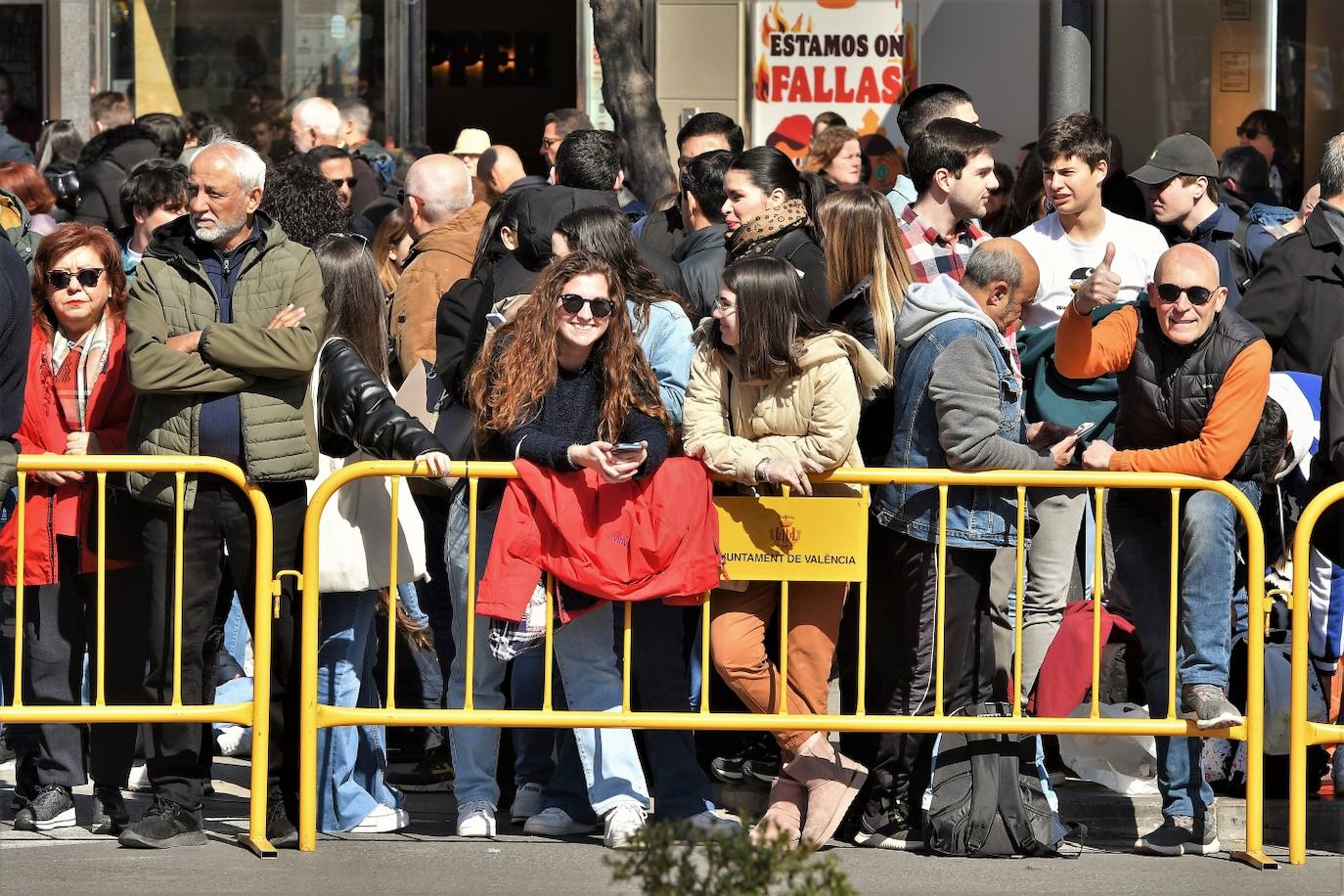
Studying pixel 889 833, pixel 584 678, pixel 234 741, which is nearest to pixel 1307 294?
pixel 889 833

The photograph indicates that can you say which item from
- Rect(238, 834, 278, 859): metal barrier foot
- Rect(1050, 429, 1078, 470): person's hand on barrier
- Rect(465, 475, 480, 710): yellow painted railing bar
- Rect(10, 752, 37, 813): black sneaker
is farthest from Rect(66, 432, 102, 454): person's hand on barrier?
Rect(1050, 429, 1078, 470): person's hand on barrier

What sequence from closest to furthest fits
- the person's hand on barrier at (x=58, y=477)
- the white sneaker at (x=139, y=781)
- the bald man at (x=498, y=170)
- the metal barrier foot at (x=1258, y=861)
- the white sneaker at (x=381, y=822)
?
1. the metal barrier foot at (x=1258, y=861)
2. the person's hand on barrier at (x=58, y=477)
3. the white sneaker at (x=381, y=822)
4. the white sneaker at (x=139, y=781)
5. the bald man at (x=498, y=170)

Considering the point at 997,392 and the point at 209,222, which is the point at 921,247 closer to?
the point at 997,392

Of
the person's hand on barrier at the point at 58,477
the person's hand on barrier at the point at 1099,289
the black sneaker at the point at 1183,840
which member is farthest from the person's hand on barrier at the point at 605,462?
the black sneaker at the point at 1183,840

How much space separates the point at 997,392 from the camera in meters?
6.35

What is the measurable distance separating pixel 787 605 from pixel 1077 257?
7.31ft

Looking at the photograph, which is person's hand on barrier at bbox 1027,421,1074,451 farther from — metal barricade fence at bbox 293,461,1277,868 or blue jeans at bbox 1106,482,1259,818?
metal barricade fence at bbox 293,461,1277,868

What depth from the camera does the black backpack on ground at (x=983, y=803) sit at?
21.2 ft

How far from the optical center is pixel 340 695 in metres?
6.66

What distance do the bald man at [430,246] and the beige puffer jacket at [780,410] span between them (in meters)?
1.69

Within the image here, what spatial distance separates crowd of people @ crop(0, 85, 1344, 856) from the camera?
6332 mm

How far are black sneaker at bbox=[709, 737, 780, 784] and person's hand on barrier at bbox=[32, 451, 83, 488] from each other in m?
2.55

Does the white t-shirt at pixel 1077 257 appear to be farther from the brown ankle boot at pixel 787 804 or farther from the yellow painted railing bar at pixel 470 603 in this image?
the yellow painted railing bar at pixel 470 603

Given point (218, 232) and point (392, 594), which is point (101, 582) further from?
point (218, 232)
